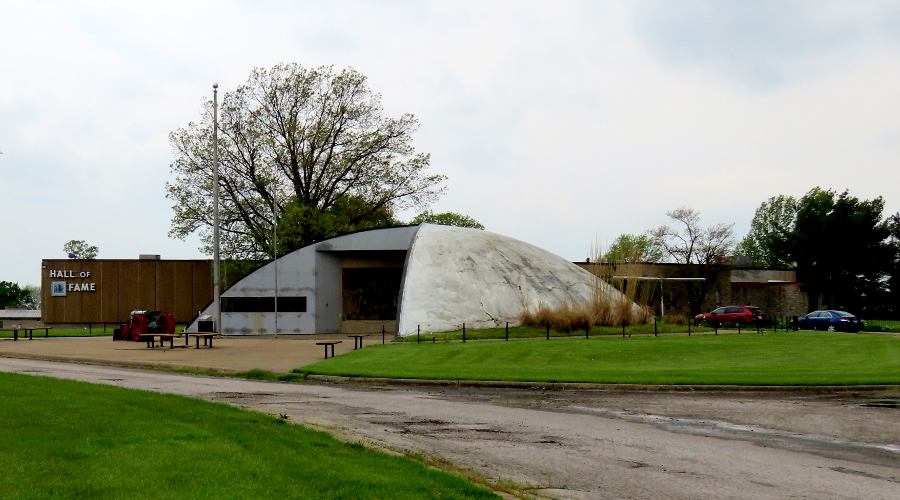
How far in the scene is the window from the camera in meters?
53.3

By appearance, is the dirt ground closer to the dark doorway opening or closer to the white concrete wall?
the white concrete wall

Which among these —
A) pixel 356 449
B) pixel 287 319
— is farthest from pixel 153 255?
pixel 356 449

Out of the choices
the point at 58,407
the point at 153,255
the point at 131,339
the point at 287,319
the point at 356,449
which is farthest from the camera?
the point at 153,255

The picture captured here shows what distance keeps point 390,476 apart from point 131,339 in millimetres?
40166

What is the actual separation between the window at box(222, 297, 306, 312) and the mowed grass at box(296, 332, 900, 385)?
67.2 ft

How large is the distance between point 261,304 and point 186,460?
150ft

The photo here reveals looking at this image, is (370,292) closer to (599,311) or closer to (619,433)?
(599,311)

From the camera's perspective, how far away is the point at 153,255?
226ft

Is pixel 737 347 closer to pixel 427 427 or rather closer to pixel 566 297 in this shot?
pixel 566 297

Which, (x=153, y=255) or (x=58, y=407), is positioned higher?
(x=153, y=255)

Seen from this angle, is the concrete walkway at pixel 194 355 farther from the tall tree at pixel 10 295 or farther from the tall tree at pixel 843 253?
the tall tree at pixel 10 295

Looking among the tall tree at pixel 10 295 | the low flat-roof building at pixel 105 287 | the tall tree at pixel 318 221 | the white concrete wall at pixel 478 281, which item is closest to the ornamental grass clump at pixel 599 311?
the white concrete wall at pixel 478 281

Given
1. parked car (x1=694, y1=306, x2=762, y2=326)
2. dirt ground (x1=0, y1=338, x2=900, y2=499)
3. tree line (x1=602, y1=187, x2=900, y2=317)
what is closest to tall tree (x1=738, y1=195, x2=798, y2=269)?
tree line (x1=602, y1=187, x2=900, y2=317)

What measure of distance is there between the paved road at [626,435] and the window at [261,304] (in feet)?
108
